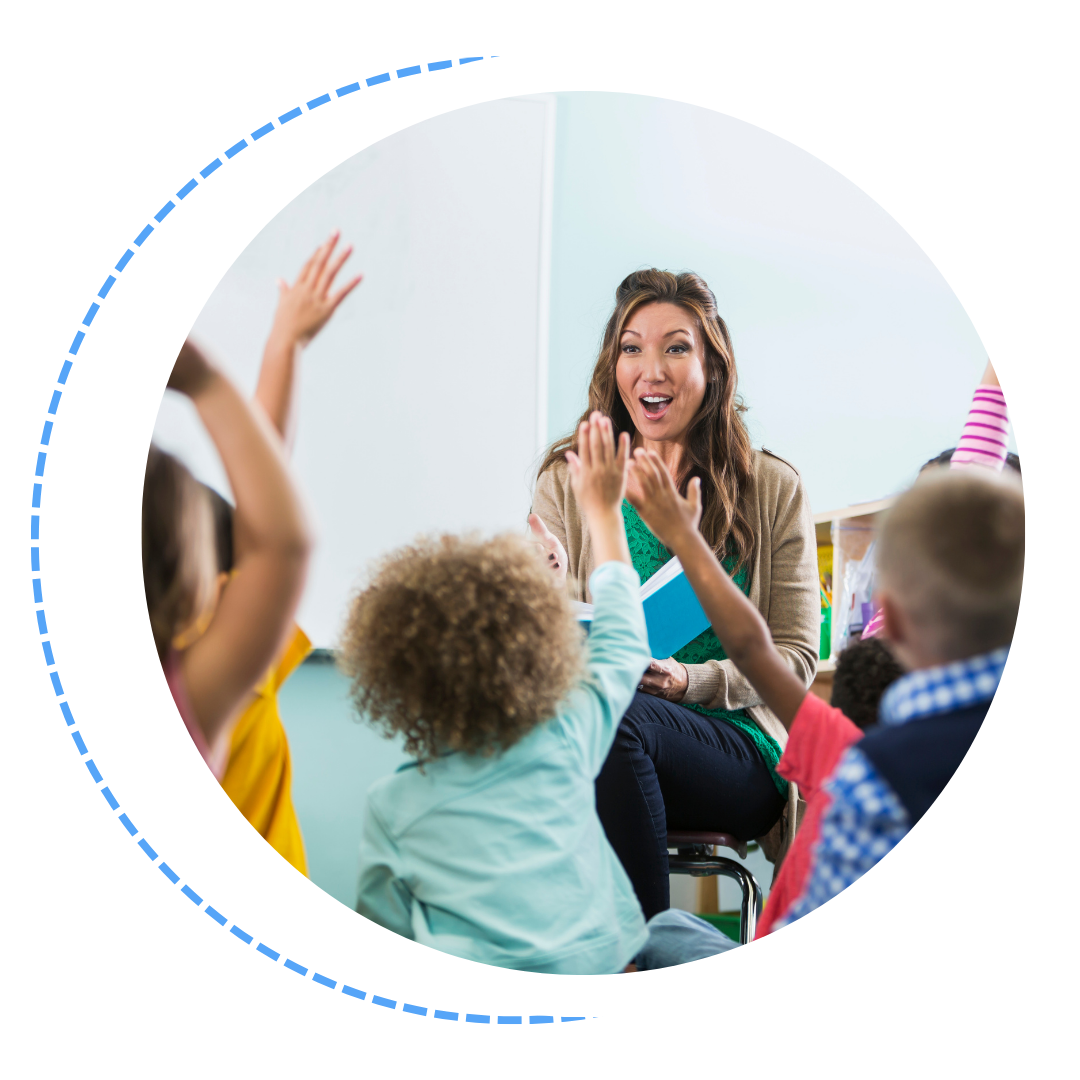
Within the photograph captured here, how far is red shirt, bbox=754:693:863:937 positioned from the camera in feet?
3.26

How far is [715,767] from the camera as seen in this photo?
3.55 feet

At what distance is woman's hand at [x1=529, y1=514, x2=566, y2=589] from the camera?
1.01 meters

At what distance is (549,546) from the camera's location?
1.02m

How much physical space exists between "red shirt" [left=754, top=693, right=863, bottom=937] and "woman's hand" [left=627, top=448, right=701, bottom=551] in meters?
0.22

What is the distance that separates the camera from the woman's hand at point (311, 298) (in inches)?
39.2

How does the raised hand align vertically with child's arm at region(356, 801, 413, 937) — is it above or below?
above

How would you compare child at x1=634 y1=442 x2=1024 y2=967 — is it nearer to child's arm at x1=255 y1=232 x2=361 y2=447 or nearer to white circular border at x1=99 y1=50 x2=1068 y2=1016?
white circular border at x1=99 y1=50 x2=1068 y2=1016

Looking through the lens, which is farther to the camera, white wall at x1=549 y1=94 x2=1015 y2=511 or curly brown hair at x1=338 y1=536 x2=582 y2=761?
white wall at x1=549 y1=94 x2=1015 y2=511

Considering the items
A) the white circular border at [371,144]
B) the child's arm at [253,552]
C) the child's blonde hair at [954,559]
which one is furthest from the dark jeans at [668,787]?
the child's arm at [253,552]

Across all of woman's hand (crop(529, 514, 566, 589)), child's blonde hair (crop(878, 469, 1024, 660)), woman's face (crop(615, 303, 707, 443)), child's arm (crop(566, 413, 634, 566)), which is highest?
woman's face (crop(615, 303, 707, 443))

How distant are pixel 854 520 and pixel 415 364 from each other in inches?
19.4

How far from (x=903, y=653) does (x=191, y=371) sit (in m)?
0.76

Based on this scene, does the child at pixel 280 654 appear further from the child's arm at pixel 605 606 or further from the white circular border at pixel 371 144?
the child's arm at pixel 605 606

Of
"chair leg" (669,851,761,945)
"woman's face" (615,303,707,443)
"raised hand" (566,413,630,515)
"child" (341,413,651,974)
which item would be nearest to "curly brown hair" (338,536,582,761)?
"child" (341,413,651,974)
